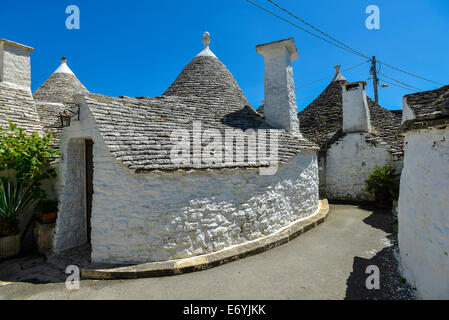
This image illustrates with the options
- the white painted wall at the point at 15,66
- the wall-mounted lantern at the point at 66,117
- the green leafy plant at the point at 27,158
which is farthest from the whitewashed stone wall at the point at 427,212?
the white painted wall at the point at 15,66

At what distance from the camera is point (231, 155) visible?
5941mm

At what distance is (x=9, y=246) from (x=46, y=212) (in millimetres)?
1172

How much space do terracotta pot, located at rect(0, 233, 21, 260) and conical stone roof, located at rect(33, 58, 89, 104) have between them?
7011 mm

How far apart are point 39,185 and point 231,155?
504 cm

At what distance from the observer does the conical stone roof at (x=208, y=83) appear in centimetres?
868

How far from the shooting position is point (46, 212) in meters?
5.71

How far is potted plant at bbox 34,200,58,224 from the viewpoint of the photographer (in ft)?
18.7

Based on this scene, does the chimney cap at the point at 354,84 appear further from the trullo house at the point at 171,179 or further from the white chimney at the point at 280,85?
the trullo house at the point at 171,179

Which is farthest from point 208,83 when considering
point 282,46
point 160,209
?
point 160,209

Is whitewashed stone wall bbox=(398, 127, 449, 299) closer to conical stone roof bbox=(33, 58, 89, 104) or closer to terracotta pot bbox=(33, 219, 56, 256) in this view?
terracotta pot bbox=(33, 219, 56, 256)

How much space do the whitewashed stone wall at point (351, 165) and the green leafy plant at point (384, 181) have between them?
69cm

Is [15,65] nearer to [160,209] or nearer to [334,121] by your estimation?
[160,209]

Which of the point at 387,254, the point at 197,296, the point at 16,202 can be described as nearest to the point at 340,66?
the point at 387,254
